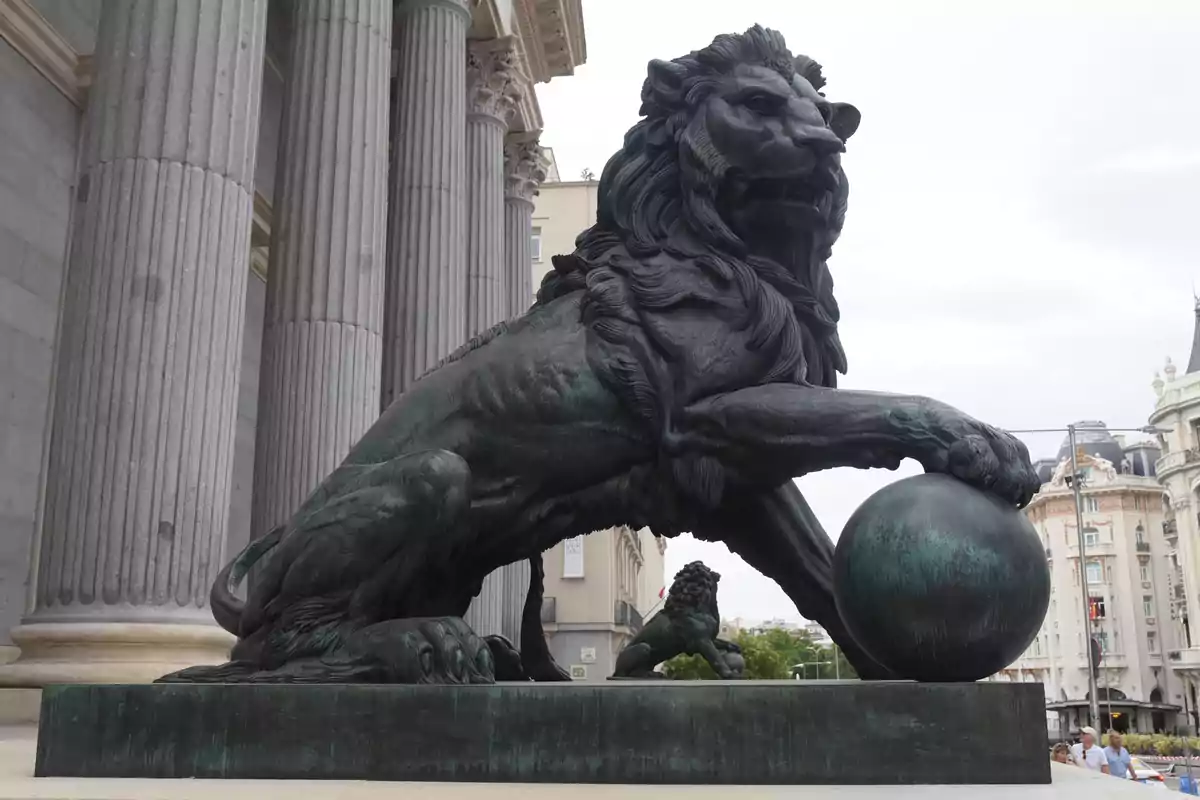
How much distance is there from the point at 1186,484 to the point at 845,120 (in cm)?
7028

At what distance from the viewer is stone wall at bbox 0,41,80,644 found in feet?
38.8

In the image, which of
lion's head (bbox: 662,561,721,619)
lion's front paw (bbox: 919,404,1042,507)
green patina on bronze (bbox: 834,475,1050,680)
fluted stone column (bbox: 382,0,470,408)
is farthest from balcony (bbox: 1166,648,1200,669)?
green patina on bronze (bbox: 834,475,1050,680)

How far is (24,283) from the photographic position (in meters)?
12.3

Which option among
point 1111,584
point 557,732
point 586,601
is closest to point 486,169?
point 557,732

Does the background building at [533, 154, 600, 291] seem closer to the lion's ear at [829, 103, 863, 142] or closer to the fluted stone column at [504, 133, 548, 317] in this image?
the fluted stone column at [504, 133, 548, 317]

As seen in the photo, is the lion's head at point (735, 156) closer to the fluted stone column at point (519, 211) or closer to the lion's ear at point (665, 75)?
the lion's ear at point (665, 75)

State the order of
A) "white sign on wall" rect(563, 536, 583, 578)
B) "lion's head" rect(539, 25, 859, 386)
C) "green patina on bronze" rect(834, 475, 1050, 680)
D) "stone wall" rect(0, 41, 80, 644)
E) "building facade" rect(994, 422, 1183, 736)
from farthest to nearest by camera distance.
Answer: "building facade" rect(994, 422, 1183, 736)
"white sign on wall" rect(563, 536, 583, 578)
"stone wall" rect(0, 41, 80, 644)
"lion's head" rect(539, 25, 859, 386)
"green patina on bronze" rect(834, 475, 1050, 680)

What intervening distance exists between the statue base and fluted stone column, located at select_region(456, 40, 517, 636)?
13215 millimetres

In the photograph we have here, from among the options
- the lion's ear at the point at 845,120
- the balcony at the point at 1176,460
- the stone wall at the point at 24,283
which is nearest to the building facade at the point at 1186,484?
the balcony at the point at 1176,460

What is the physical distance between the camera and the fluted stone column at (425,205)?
13648 mm

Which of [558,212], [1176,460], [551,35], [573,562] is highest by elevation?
[558,212]

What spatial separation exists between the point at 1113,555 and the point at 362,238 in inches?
3188

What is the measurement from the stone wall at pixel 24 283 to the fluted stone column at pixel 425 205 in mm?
4146

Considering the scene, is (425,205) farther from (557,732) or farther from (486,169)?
(557,732)
